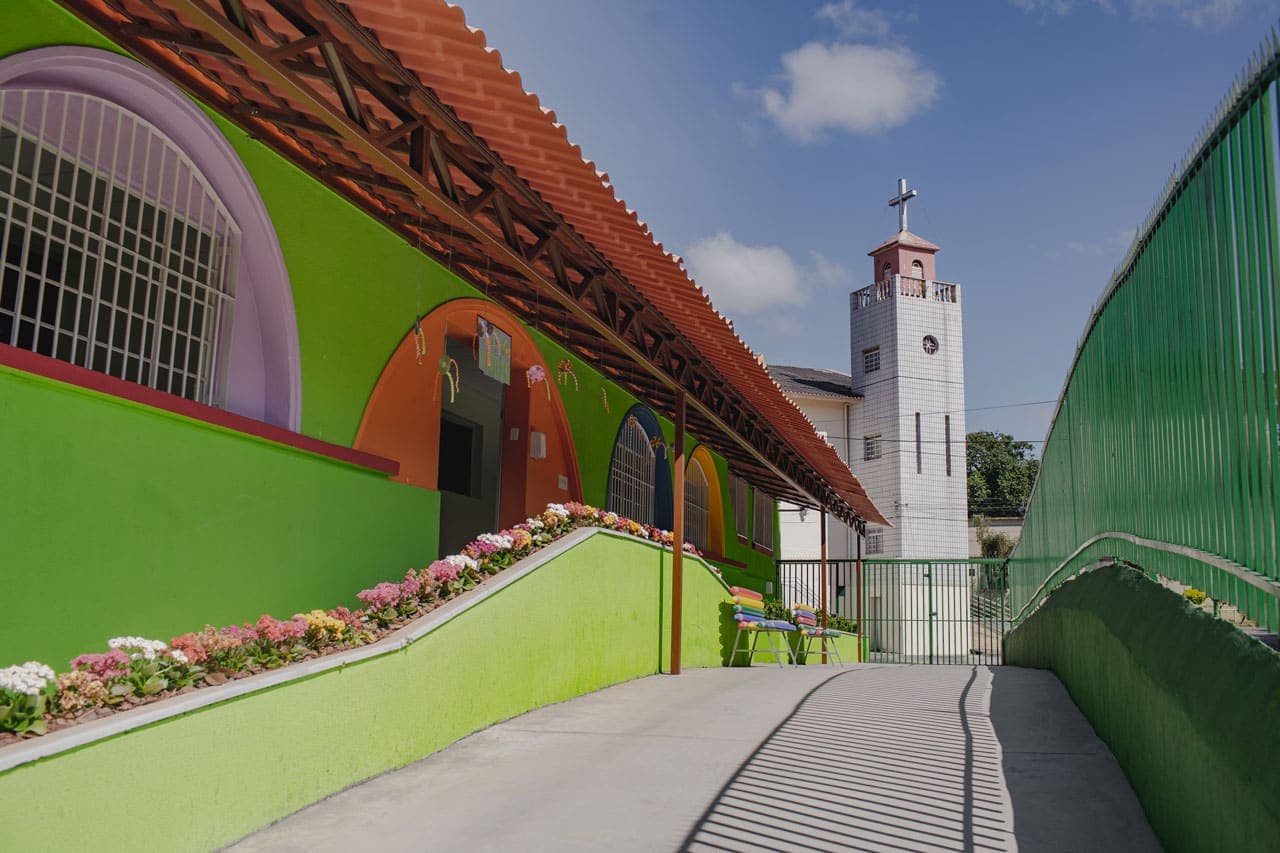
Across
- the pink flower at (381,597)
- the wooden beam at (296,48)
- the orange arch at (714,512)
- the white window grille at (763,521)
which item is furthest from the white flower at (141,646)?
the white window grille at (763,521)

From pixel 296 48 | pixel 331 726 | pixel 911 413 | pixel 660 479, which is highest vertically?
pixel 911 413

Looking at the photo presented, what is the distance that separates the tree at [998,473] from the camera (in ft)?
198

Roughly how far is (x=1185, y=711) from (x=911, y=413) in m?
36.2

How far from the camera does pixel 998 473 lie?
61250 mm

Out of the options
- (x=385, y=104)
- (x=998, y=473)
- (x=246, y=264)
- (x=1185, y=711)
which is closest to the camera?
(x=1185, y=711)

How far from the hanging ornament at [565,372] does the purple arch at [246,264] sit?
184 inches

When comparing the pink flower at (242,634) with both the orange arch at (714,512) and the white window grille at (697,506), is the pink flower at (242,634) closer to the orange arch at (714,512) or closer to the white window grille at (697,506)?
the white window grille at (697,506)

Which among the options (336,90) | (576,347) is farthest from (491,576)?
(576,347)

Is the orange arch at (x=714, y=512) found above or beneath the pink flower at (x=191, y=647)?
above

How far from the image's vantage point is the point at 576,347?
1238 centimetres

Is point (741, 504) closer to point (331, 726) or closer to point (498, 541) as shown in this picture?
point (498, 541)

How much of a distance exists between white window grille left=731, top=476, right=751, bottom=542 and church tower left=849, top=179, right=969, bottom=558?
15962 mm

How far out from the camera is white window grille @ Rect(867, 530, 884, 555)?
38.3 m

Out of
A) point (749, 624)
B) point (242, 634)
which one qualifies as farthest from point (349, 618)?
point (749, 624)
